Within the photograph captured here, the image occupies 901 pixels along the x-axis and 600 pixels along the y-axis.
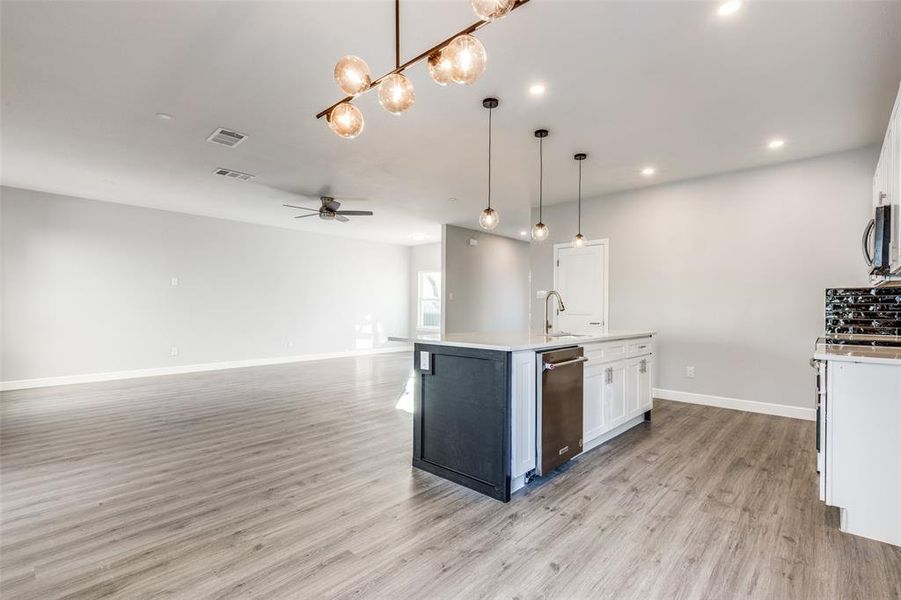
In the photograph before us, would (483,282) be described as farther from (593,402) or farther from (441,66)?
(441,66)

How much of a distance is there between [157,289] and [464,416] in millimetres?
6819

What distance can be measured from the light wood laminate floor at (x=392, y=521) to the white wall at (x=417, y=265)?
275 inches

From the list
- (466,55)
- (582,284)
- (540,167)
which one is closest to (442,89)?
(466,55)

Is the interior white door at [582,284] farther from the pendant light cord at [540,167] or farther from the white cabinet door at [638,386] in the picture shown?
the white cabinet door at [638,386]

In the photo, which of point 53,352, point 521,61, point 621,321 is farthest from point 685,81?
point 53,352

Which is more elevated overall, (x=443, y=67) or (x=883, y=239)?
(x=443, y=67)

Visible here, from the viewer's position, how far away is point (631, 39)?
2.51 m

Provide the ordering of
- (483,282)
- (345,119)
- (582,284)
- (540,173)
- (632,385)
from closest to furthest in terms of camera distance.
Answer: (345,119) → (632,385) → (540,173) → (582,284) → (483,282)

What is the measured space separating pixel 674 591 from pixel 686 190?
4.83m

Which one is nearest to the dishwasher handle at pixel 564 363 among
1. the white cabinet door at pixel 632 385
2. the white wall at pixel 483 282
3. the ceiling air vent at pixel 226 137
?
the white cabinet door at pixel 632 385

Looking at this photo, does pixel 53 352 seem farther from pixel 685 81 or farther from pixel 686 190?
pixel 686 190

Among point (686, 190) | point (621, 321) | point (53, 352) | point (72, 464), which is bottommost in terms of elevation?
point (72, 464)

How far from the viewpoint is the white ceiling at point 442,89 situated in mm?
2350

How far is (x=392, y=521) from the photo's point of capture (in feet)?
7.53
